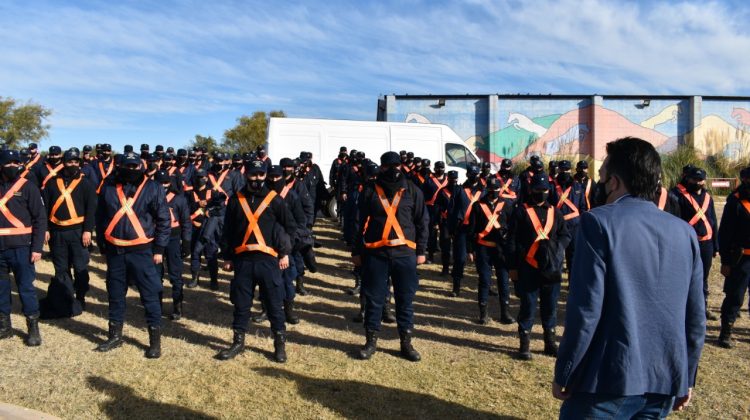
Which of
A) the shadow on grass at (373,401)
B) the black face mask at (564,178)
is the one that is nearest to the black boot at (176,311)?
the shadow on grass at (373,401)

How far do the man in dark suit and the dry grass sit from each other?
9.20ft

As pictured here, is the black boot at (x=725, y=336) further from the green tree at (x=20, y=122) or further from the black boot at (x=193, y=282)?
the green tree at (x=20, y=122)

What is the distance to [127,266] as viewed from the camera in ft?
20.8

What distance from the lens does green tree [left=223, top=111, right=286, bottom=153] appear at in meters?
37.9

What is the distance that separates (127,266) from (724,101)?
33.2 m

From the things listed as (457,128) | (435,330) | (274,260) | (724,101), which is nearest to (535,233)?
(435,330)

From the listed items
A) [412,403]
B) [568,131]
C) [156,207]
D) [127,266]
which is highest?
[568,131]

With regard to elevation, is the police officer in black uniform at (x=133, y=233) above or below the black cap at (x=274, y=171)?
below

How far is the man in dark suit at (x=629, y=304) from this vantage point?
2396mm

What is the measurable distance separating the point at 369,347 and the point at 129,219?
117 inches

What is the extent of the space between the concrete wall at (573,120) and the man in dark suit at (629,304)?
27341mm

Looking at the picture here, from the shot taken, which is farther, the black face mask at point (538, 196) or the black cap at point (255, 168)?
the black face mask at point (538, 196)

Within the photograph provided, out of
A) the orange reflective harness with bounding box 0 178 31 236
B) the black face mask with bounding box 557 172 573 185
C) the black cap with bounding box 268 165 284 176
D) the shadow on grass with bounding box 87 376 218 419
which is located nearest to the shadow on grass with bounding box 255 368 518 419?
the shadow on grass with bounding box 87 376 218 419

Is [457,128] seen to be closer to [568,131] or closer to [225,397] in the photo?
[568,131]
